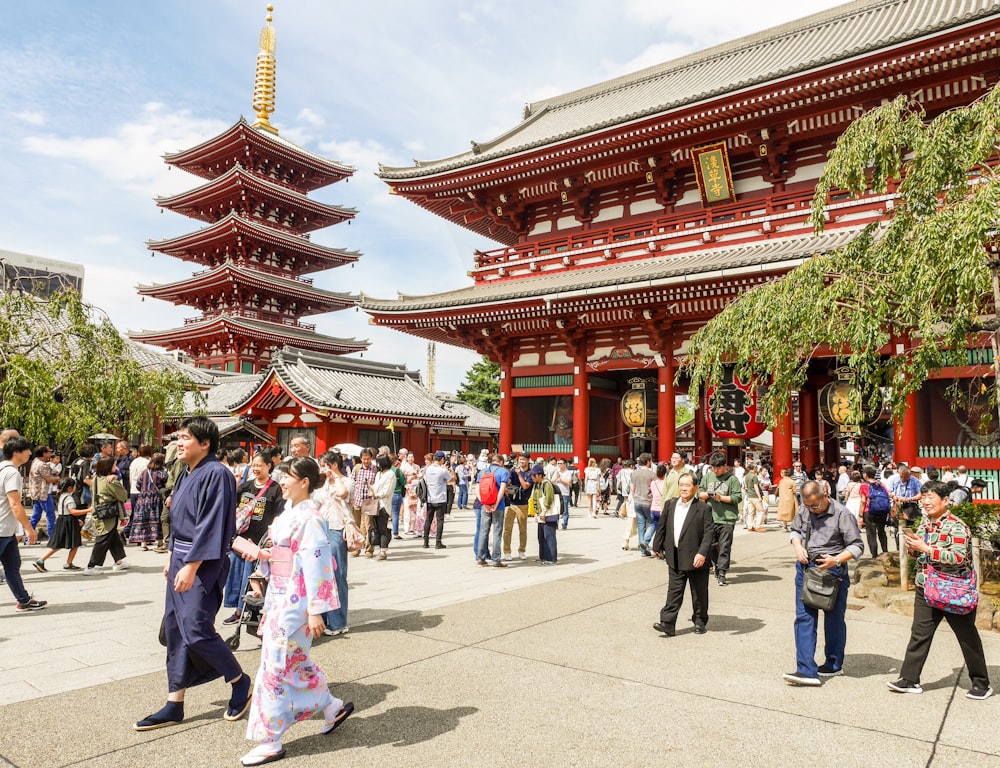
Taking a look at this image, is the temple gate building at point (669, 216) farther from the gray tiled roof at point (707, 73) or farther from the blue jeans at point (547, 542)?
the blue jeans at point (547, 542)

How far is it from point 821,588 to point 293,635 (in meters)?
3.67

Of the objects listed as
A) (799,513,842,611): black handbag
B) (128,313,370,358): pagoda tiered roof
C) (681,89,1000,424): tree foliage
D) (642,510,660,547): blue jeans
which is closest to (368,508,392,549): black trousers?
(642,510,660,547): blue jeans

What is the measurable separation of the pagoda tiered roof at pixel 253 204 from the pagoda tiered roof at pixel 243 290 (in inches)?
138

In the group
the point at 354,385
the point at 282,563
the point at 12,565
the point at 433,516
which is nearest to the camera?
the point at 282,563

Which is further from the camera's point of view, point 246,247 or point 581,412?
point 246,247

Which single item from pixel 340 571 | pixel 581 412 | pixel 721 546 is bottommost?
pixel 721 546

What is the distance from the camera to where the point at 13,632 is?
6012mm

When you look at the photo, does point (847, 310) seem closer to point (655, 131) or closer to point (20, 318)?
point (655, 131)

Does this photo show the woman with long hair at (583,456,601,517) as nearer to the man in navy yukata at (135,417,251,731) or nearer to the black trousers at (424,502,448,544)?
the black trousers at (424,502,448,544)

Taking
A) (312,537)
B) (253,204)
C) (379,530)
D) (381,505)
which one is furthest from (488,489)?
(253,204)

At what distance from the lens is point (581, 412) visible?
19203 millimetres

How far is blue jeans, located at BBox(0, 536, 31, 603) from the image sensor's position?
6504mm

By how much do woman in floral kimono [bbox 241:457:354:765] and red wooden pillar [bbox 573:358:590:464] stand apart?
601 inches

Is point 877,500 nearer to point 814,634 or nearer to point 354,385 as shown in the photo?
point 814,634
